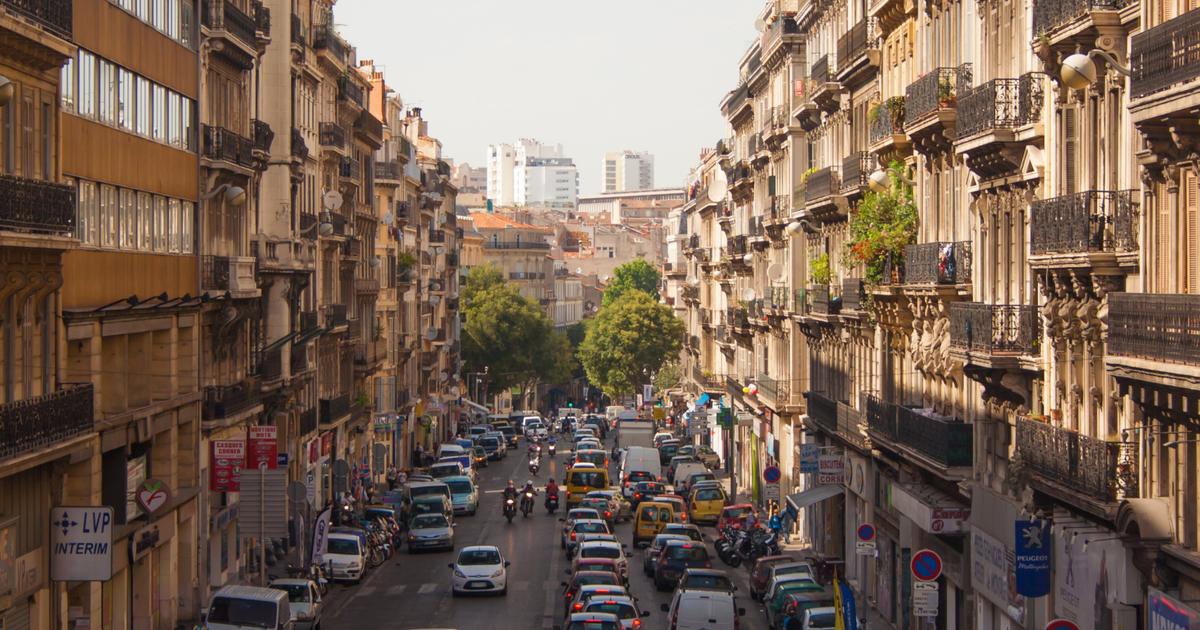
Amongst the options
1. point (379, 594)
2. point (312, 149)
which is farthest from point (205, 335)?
point (312, 149)

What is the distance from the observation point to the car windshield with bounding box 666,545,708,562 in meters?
49.8

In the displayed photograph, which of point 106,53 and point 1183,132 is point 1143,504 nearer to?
point 1183,132

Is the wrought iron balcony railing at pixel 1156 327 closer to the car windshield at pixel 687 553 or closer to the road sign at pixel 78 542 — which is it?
the road sign at pixel 78 542

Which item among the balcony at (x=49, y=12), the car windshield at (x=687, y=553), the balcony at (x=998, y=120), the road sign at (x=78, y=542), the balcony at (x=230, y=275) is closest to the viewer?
the balcony at (x=49, y=12)

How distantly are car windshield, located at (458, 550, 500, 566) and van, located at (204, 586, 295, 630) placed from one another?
41.6ft

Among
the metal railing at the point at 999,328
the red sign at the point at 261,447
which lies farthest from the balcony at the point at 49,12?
the red sign at the point at 261,447

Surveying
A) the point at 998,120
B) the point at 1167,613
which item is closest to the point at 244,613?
the point at 998,120

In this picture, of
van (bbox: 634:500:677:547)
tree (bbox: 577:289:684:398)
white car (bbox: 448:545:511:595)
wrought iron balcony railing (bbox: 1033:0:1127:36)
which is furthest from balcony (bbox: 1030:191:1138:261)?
tree (bbox: 577:289:684:398)

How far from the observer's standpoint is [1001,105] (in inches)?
1232

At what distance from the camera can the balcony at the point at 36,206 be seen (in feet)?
91.8

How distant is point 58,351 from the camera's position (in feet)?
106

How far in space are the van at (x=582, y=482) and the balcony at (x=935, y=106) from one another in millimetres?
35078

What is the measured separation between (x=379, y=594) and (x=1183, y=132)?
31.5 meters

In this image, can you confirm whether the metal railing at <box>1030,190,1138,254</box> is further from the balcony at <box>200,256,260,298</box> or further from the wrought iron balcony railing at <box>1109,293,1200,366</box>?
the balcony at <box>200,256,260,298</box>
